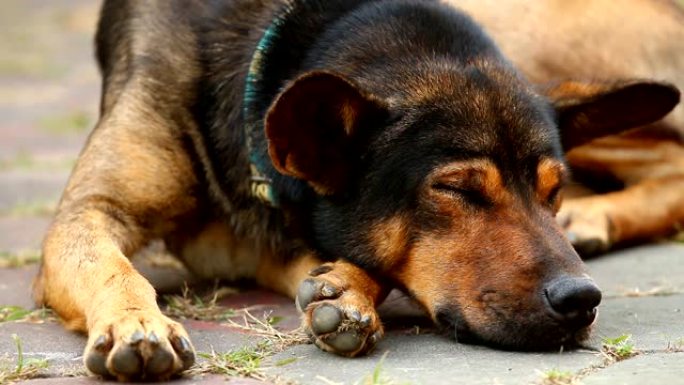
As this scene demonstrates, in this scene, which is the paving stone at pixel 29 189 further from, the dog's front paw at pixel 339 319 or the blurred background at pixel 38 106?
the dog's front paw at pixel 339 319

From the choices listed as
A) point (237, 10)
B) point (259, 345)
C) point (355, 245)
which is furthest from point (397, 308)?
point (237, 10)

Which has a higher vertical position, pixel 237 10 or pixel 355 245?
pixel 237 10

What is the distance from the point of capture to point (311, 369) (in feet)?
10.1

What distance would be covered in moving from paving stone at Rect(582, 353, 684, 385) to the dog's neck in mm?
1268

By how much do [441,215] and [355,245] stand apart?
34 cm

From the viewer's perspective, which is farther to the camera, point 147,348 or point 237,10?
point 237,10

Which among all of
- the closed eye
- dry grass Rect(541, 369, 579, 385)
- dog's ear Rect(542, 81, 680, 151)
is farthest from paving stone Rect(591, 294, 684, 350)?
dog's ear Rect(542, 81, 680, 151)

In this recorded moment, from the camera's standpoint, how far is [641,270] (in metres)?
4.56

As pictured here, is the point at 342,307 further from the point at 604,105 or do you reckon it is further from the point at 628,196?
the point at 628,196

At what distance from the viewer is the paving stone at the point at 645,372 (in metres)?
2.85

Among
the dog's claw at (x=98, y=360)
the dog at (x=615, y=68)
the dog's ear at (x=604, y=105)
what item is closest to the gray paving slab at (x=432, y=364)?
the dog's claw at (x=98, y=360)

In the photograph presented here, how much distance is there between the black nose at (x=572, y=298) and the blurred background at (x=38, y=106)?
104 inches

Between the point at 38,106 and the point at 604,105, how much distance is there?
682 centimetres

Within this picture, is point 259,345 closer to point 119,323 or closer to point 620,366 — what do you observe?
point 119,323
